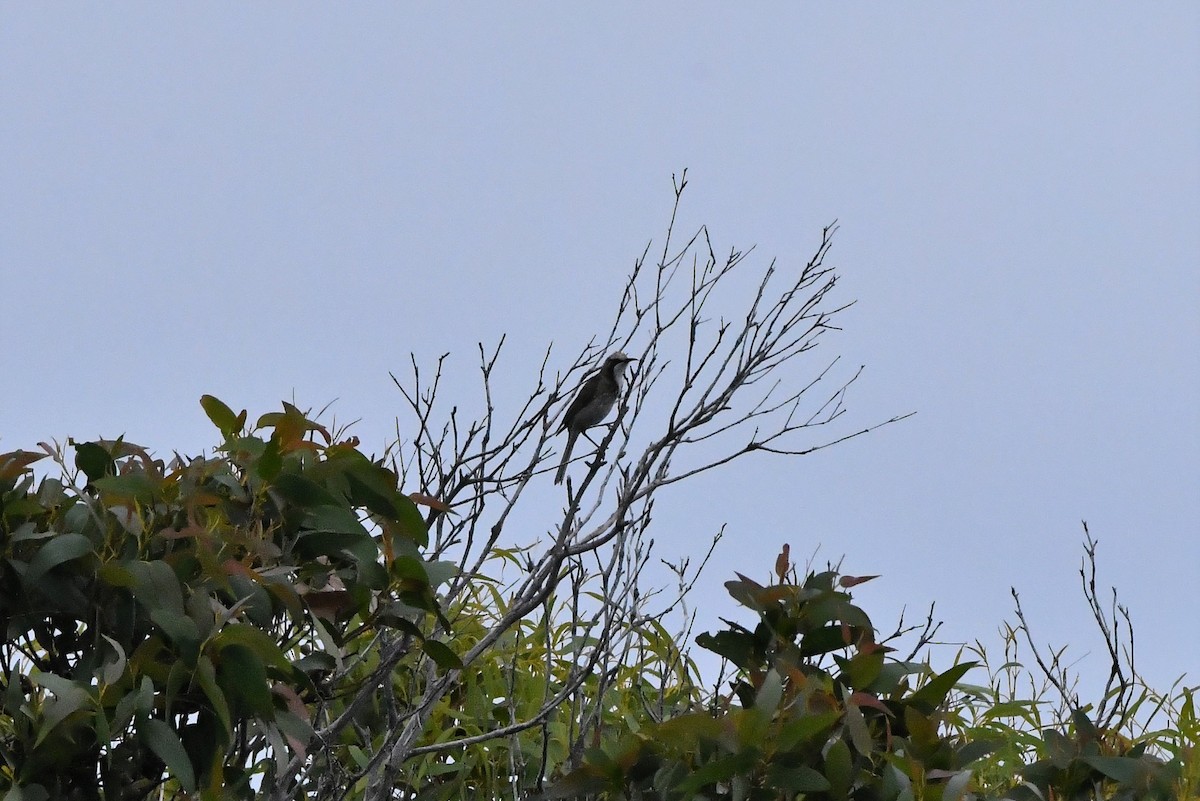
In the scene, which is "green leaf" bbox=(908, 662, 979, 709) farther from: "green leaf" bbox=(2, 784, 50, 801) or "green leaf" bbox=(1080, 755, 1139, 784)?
"green leaf" bbox=(2, 784, 50, 801)

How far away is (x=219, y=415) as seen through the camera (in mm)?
2295

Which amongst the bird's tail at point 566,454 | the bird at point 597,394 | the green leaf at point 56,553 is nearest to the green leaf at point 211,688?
the green leaf at point 56,553

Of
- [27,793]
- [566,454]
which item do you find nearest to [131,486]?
[27,793]

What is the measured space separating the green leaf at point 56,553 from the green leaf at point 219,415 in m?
0.36

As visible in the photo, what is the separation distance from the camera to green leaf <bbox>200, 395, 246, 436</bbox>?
7.52 ft

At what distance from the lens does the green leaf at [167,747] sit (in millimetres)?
1861

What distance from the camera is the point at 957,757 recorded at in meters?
2.39

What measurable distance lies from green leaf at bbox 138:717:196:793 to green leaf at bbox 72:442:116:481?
0.53m

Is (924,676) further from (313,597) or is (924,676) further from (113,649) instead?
(113,649)

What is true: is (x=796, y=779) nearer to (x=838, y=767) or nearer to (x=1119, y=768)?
(x=838, y=767)

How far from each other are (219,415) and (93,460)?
23 centimetres

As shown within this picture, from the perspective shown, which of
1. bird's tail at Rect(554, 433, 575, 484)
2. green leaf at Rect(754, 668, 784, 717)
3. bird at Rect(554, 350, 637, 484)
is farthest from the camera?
bird at Rect(554, 350, 637, 484)

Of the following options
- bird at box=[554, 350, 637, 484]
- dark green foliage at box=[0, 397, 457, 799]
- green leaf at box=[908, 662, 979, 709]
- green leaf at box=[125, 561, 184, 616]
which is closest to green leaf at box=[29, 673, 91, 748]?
dark green foliage at box=[0, 397, 457, 799]

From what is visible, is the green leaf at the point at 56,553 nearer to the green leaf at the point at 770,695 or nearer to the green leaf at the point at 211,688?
the green leaf at the point at 211,688
